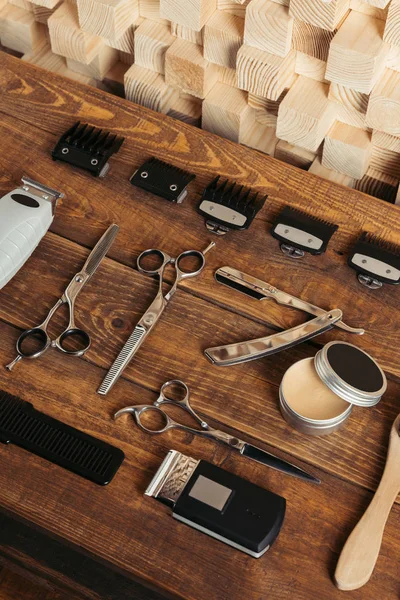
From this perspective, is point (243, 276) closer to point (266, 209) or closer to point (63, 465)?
point (266, 209)

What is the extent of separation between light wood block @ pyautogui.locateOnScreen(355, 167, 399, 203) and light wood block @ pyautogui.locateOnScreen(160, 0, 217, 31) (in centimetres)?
42

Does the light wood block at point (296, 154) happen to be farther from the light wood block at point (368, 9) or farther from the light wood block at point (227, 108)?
the light wood block at point (368, 9)

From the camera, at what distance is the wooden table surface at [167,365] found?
0.99 m

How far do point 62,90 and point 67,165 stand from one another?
0.17 meters

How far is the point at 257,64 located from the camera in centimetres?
134

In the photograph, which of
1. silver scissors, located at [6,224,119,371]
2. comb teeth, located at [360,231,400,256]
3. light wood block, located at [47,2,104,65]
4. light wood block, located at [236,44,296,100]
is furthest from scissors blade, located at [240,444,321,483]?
light wood block, located at [47,2,104,65]

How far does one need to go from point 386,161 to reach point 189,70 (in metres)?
0.40

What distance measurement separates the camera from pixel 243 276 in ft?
3.97

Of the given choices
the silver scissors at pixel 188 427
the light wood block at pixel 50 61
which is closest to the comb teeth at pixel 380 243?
the silver scissors at pixel 188 427

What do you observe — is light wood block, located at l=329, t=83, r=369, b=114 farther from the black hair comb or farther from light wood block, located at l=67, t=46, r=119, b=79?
the black hair comb

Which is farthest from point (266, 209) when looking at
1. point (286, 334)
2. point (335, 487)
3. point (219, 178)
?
point (335, 487)

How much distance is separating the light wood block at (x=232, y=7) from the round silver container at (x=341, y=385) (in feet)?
2.04

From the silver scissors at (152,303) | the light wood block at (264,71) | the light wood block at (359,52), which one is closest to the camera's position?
the silver scissors at (152,303)

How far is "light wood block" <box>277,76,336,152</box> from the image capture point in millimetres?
1365
